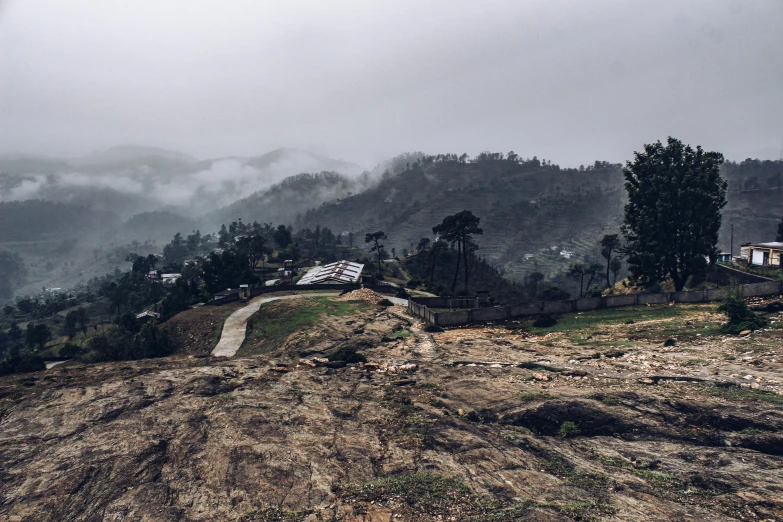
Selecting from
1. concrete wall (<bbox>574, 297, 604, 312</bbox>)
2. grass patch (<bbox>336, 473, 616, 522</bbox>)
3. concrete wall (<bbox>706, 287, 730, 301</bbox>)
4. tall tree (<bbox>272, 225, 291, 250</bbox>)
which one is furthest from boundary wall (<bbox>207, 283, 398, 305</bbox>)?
tall tree (<bbox>272, 225, 291, 250</bbox>)

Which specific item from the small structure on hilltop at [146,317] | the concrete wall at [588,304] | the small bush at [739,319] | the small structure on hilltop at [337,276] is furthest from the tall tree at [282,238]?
the small bush at [739,319]

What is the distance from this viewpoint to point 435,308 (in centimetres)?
5466

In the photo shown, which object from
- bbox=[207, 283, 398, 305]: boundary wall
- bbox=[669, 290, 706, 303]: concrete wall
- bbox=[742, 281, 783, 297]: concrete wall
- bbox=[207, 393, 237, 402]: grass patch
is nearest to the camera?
bbox=[207, 393, 237, 402]: grass patch

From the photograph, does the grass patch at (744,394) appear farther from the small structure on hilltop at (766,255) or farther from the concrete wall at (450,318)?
the small structure on hilltop at (766,255)

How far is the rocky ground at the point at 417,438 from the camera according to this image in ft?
49.3

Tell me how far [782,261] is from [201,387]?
293 ft

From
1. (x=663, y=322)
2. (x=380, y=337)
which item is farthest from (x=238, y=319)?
(x=663, y=322)

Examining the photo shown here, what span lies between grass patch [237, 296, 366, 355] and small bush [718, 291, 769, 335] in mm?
33771

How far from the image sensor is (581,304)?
45.9m

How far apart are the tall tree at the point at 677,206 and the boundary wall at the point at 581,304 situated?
851 cm

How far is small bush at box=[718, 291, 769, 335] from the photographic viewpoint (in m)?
31.6

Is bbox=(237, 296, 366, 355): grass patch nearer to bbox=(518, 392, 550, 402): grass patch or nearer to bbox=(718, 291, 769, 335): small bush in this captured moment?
bbox=(518, 392, 550, 402): grass patch

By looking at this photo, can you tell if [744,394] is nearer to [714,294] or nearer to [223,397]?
[223,397]

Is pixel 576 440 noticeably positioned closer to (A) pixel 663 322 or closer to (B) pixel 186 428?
(B) pixel 186 428
